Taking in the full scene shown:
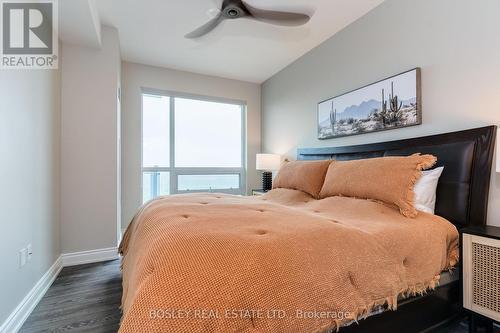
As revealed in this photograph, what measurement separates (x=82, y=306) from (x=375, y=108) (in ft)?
9.95

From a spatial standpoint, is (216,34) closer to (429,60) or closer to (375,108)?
(375,108)

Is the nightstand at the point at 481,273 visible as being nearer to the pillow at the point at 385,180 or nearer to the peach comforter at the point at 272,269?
the peach comforter at the point at 272,269

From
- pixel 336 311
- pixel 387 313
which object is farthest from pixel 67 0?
pixel 387 313

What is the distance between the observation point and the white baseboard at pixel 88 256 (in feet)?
8.67

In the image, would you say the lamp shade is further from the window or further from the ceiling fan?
the ceiling fan

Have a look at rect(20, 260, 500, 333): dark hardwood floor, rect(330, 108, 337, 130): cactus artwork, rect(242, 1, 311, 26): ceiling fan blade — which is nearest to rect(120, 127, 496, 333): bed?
rect(20, 260, 500, 333): dark hardwood floor

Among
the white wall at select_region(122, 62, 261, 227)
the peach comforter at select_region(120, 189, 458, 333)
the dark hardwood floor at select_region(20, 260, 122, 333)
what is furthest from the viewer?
the white wall at select_region(122, 62, 261, 227)

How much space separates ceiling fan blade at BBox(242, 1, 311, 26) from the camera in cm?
216

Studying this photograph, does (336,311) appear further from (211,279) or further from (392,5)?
(392,5)

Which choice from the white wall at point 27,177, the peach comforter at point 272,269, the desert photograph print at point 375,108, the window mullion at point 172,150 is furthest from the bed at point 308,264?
the window mullion at point 172,150

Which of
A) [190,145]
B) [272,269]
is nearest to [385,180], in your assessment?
[272,269]

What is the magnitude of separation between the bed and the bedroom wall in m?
0.23

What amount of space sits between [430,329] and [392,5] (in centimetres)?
260

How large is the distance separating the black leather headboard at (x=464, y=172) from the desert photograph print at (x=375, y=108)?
35cm
